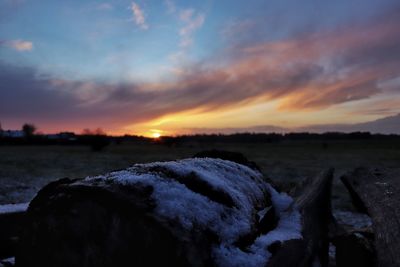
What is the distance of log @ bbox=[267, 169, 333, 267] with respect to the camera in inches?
87.3

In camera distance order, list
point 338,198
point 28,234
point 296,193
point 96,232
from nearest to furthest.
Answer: point 96,232 → point 28,234 → point 296,193 → point 338,198

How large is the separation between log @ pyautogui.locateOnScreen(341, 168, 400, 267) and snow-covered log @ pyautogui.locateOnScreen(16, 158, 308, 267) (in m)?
0.79

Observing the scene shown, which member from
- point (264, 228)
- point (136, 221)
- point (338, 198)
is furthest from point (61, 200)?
point (338, 198)

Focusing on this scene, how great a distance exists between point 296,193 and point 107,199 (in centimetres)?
291

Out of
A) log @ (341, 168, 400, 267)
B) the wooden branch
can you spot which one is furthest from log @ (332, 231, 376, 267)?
the wooden branch

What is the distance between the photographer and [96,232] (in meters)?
1.89

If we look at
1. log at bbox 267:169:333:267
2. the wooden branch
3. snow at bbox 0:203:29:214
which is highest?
the wooden branch

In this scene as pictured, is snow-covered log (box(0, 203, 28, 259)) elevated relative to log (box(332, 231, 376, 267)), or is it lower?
elevated

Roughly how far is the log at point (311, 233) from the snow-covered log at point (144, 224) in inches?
4.4

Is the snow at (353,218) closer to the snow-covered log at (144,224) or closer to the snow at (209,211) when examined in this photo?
the snow at (209,211)

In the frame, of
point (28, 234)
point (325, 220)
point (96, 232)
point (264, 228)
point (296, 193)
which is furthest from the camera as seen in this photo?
point (296, 193)

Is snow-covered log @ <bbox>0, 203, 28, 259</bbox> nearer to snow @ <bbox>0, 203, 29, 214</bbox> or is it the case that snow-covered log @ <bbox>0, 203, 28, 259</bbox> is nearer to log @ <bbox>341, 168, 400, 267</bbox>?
snow @ <bbox>0, 203, 29, 214</bbox>

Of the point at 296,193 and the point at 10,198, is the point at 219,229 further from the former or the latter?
the point at 10,198

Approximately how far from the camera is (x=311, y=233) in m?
2.95
